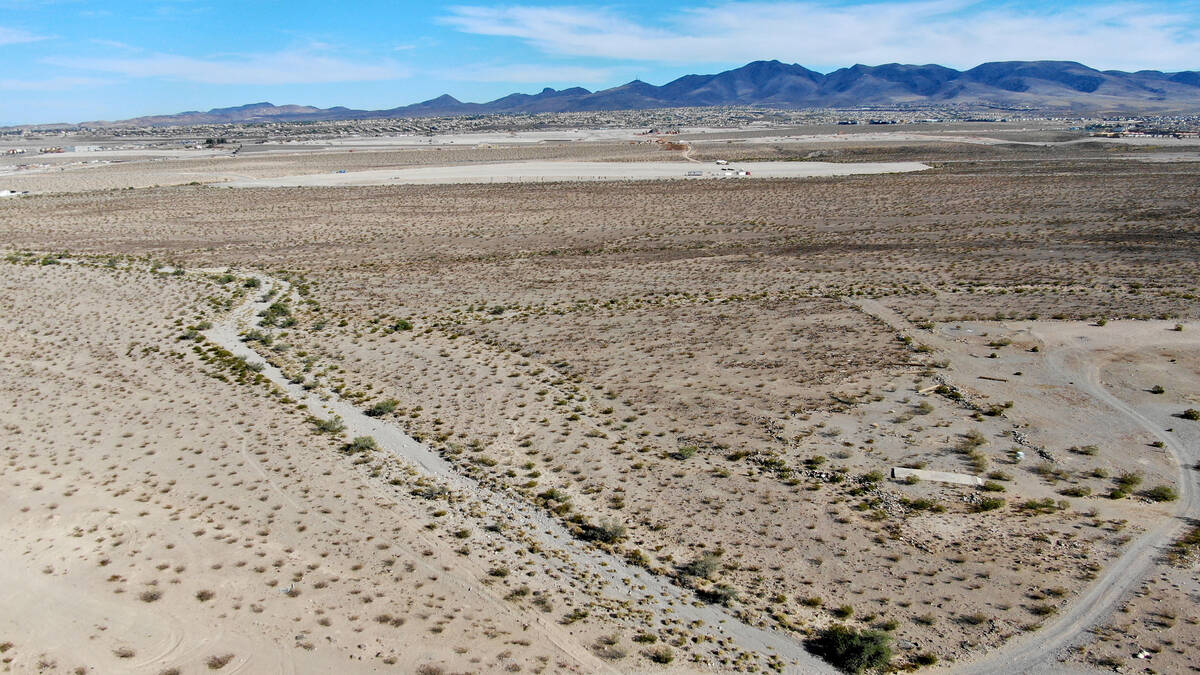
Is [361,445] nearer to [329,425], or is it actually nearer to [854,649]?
[329,425]

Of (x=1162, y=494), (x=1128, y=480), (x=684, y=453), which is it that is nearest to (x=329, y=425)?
(x=684, y=453)

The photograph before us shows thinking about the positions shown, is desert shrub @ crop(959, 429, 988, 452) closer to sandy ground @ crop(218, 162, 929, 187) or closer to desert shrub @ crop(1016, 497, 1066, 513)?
desert shrub @ crop(1016, 497, 1066, 513)

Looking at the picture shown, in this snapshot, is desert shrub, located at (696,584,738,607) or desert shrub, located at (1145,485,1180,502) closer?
Answer: desert shrub, located at (696,584,738,607)

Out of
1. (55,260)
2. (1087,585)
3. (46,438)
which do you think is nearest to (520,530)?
(1087,585)

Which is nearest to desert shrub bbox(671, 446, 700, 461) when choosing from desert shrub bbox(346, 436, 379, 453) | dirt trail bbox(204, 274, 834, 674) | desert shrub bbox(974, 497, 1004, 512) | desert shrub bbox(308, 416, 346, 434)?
dirt trail bbox(204, 274, 834, 674)

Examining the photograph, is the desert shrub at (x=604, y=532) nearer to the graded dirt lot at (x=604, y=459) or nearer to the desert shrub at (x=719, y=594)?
the graded dirt lot at (x=604, y=459)

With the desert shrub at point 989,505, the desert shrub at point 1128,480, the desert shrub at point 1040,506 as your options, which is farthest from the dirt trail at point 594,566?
the desert shrub at point 1128,480

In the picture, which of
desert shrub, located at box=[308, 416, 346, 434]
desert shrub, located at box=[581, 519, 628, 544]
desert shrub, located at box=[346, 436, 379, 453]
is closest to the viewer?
desert shrub, located at box=[581, 519, 628, 544]
